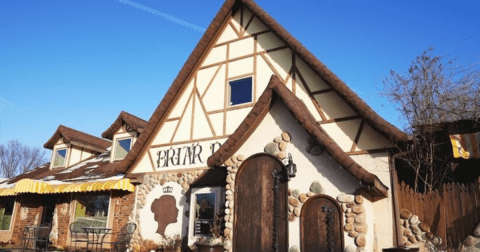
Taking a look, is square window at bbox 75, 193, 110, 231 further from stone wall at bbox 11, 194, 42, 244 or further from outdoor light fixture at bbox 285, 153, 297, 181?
outdoor light fixture at bbox 285, 153, 297, 181

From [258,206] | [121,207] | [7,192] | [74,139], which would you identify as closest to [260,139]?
[258,206]

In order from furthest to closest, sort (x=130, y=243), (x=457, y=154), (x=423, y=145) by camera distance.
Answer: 1. (x=130, y=243)
2. (x=423, y=145)
3. (x=457, y=154)

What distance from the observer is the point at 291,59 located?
39.9 ft

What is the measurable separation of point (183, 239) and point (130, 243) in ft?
7.65

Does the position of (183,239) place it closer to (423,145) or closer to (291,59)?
(291,59)

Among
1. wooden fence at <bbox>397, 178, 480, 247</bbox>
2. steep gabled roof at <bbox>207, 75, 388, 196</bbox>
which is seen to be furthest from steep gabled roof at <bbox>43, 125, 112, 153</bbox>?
wooden fence at <bbox>397, 178, 480, 247</bbox>

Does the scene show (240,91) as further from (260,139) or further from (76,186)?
(76,186)

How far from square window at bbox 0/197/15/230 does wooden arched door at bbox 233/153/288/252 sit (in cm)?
1457

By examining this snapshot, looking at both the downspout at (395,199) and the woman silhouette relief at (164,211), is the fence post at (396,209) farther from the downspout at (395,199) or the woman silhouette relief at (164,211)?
the woman silhouette relief at (164,211)

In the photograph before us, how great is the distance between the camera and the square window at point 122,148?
16938mm

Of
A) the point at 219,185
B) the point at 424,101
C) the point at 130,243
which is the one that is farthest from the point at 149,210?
the point at 424,101

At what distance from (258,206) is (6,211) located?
1579 centimetres

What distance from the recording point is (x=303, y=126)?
8.74m

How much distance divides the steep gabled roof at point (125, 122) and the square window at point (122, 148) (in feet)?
1.95
